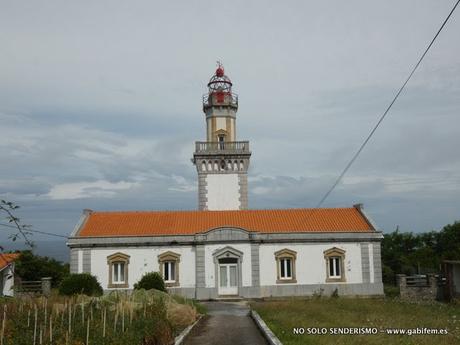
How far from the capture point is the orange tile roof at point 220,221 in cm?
2923

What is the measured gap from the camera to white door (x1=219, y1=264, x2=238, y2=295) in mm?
27969

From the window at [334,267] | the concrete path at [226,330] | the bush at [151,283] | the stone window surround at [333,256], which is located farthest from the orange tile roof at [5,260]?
the window at [334,267]

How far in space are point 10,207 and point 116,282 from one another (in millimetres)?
24602

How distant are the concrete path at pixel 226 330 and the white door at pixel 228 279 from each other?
254 inches

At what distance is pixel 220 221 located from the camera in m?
31.0

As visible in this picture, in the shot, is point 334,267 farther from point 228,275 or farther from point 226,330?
point 226,330

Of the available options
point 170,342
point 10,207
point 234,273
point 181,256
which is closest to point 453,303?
point 234,273

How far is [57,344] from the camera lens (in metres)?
8.94

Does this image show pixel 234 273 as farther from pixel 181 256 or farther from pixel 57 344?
pixel 57 344

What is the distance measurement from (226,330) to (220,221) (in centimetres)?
1603

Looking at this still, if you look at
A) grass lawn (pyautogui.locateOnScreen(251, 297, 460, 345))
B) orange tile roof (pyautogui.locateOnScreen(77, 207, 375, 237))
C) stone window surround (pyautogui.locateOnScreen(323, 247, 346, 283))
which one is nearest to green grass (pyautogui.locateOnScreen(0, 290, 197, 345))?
grass lawn (pyautogui.locateOnScreen(251, 297, 460, 345))

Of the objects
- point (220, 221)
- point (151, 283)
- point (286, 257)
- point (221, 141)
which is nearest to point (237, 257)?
point (286, 257)

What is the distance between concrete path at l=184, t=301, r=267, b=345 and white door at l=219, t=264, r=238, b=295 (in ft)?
21.2

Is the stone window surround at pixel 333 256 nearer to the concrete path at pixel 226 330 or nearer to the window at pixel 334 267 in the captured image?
the window at pixel 334 267
